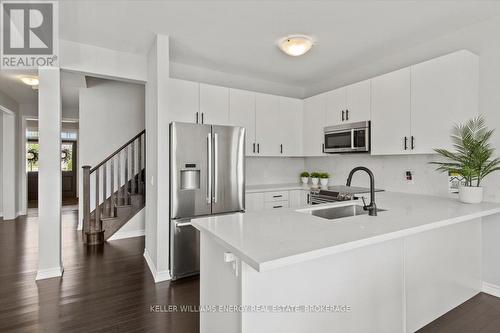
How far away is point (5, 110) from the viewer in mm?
5395

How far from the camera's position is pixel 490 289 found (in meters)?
2.53

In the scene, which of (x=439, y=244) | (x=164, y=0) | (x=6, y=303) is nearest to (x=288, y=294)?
(x=439, y=244)

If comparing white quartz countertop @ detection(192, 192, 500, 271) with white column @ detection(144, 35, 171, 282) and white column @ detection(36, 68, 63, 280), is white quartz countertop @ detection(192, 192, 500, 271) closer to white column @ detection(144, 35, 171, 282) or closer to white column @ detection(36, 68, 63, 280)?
white column @ detection(144, 35, 171, 282)

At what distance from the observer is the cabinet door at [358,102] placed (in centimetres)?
334

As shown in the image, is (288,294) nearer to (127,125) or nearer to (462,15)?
(462,15)

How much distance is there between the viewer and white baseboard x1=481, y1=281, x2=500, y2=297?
2.49 meters

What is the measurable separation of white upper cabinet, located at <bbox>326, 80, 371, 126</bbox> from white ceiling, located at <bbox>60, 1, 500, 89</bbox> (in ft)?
1.47

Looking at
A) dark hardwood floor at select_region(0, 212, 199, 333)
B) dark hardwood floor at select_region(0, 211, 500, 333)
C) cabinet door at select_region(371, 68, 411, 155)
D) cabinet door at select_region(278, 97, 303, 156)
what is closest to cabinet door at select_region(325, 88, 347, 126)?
cabinet door at select_region(371, 68, 411, 155)

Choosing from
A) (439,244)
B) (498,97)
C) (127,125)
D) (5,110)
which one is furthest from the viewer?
(5,110)

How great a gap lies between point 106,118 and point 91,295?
3.36m

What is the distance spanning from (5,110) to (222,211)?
5.47 meters

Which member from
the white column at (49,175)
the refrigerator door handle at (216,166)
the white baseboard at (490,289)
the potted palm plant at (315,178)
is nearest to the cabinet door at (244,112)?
the refrigerator door handle at (216,166)

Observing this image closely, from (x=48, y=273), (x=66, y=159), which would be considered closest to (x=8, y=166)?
(x=66, y=159)

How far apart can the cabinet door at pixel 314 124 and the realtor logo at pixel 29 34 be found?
3.34 m
